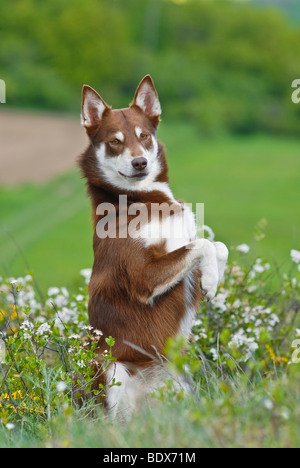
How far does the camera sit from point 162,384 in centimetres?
443

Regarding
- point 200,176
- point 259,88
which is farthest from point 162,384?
point 259,88

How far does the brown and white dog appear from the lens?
432cm

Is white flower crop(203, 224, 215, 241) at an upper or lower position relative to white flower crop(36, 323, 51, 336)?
upper

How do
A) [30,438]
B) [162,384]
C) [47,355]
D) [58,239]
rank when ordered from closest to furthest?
[30,438] < [162,384] < [47,355] < [58,239]

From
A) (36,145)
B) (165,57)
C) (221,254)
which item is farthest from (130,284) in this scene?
(165,57)

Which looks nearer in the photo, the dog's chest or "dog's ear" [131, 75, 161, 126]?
the dog's chest

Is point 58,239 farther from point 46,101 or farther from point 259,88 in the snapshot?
point 259,88

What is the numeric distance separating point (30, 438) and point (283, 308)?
243 cm

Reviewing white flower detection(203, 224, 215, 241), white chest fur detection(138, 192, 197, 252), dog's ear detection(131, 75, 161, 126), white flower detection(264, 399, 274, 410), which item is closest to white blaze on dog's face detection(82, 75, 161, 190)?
dog's ear detection(131, 75, 161, 126)

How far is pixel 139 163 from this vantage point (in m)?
4.55

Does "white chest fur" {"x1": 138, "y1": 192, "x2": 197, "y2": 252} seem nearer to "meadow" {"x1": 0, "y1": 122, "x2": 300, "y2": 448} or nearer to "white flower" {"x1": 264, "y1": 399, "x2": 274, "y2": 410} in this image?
"meadow" {"x1": 0, "y1": 122, "x2": 300, "y2": 448}

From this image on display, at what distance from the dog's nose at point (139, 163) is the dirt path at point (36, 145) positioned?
16.0 metres

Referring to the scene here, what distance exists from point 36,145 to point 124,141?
1958 cm
